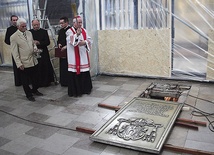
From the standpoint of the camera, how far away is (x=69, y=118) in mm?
3479

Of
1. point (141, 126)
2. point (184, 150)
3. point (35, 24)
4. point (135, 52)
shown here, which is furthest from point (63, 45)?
point (184, 150)

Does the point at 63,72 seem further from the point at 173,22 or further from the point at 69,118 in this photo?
the point at 173,22

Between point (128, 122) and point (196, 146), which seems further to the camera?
point (128, 122)

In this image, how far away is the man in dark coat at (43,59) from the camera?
16.5ft

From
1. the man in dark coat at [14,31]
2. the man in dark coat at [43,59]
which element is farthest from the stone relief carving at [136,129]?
the man in dark coat at [14,31]

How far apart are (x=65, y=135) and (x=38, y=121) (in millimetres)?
655

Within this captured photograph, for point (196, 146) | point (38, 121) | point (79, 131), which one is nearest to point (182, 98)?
point (196, 146)

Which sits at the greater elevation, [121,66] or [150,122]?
[121,66]

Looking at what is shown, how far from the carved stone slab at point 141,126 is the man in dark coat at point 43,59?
2331 mm

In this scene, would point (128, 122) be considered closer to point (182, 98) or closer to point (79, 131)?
point (79, 131)

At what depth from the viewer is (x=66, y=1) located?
5.68m

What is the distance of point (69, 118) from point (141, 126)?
1107 mm

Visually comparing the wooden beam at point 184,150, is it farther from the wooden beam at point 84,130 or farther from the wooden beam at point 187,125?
the wooden beam at point 84,130

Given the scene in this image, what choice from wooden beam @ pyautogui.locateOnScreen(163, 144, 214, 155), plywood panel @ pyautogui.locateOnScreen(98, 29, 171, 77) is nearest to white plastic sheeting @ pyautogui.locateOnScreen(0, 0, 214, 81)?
plywood panel @ pyautogui.locateOnScreen(98, 29, 171, 77)
